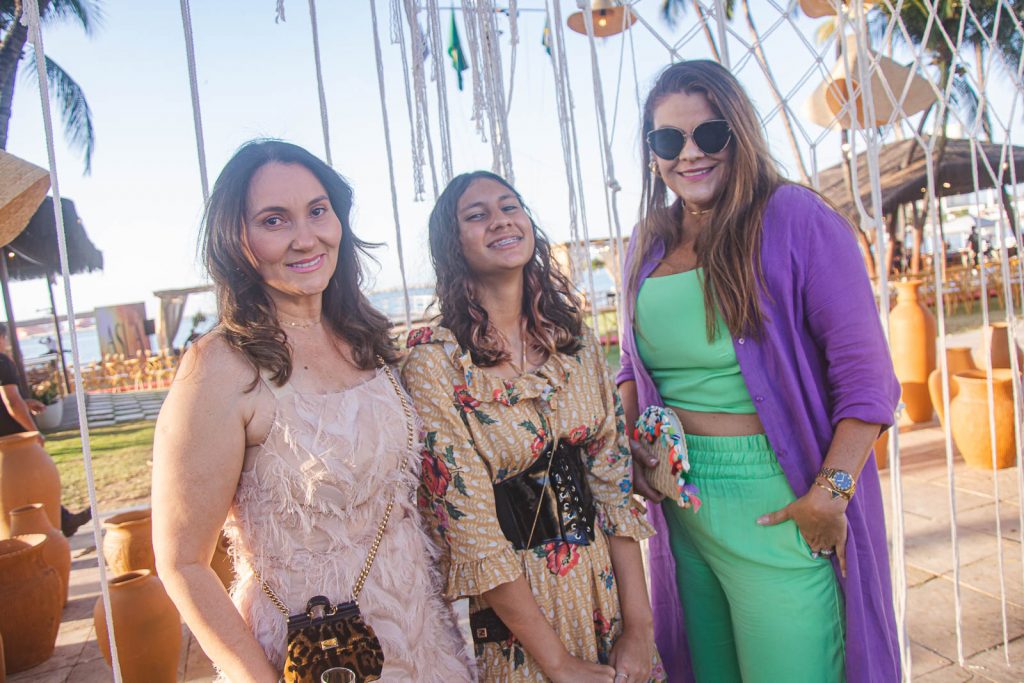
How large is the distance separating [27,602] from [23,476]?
4.08 feet

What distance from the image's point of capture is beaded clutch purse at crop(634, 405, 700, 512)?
1.44 meters

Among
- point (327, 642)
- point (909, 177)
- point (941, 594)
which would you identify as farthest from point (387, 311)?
point (909, 177)

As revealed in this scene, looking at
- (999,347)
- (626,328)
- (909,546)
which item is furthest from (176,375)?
(999,347)

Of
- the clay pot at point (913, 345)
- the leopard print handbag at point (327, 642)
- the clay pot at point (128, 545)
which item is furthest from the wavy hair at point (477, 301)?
the clay pot at point (913, 345)

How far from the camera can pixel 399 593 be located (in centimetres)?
127

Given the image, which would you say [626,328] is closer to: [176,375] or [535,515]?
[535,515]

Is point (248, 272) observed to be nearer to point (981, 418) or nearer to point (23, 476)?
point (23, 476)

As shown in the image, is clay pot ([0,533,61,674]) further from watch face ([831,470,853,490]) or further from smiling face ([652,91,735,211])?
watch face ([831,470,853,490])

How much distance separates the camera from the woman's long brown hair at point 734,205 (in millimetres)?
1371

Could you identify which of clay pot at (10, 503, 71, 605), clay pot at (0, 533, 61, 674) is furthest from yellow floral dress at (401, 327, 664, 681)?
clay pot at (10, 503, 71, 605)

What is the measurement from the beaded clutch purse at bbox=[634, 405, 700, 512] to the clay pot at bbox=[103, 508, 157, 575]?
2.29 m

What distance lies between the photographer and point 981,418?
3885 millimetres

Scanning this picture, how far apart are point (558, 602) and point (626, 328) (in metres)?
0.66

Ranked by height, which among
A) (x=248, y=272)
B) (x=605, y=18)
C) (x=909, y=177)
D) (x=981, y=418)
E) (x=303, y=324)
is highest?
(x=605, y=18)
